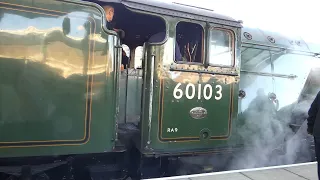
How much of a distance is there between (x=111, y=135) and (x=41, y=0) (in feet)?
5.41


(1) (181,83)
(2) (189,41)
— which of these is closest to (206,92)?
(1) (181,83)

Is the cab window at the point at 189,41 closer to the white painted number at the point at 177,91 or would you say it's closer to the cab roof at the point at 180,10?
the cab roof at the point at 180,10

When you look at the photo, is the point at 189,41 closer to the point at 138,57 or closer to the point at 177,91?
the point at 177,91

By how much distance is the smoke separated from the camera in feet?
15.4

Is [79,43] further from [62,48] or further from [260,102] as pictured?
[260,102]

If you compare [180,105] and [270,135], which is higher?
[180,105]

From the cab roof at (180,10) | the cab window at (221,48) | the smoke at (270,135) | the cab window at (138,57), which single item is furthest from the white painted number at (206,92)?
the cab window at (138,57)

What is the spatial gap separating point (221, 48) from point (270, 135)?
2043 millimetres

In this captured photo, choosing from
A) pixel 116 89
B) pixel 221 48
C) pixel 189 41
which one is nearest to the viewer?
pixel 116 89

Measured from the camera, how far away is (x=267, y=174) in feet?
12.4

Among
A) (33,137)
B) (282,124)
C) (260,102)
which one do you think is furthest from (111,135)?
(282,124)

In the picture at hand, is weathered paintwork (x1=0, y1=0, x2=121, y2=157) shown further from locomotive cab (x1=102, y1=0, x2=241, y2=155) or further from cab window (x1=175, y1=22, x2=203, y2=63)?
cab window (x1=175, y1=22, x2=203, y2=63)

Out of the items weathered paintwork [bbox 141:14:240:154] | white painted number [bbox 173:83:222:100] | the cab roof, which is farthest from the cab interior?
white painted number [bbox 173:83:222:100]

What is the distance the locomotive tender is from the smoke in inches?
2.7
